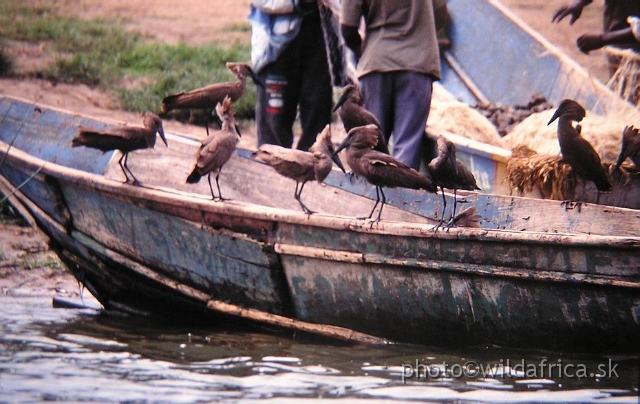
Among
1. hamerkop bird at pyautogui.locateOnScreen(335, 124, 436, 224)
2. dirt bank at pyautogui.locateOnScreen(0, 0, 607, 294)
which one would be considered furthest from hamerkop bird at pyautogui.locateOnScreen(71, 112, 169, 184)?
dirt bank at pyautogui.locateOnScreen(0, 0, 607, 294)

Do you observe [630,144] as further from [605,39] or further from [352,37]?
[605,39]

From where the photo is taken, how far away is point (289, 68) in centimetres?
918

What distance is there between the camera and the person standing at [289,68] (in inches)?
352

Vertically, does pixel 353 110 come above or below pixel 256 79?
below

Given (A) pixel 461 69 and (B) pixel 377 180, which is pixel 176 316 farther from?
(A) pixel 461 69

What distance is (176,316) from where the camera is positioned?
7.76 metres

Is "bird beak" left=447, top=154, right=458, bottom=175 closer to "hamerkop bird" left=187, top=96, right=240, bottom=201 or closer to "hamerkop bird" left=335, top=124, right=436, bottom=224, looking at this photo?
"hamerkop bird" left=335, top=124, right=436, bottom=224

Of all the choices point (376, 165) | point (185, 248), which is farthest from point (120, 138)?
point (376, 165)

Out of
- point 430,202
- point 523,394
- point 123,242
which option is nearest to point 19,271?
point 123,242

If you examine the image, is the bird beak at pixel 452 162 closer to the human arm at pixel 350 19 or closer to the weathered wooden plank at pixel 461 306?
the weathered wooden plank at pixel 461 306

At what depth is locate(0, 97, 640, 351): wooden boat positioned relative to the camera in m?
5.76

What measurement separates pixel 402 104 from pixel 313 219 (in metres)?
2.19

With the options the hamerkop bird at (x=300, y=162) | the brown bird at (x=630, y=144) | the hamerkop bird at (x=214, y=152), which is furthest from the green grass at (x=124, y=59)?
the brown bird at (x=630, y=144)

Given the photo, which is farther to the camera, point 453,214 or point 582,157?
point 582,157
